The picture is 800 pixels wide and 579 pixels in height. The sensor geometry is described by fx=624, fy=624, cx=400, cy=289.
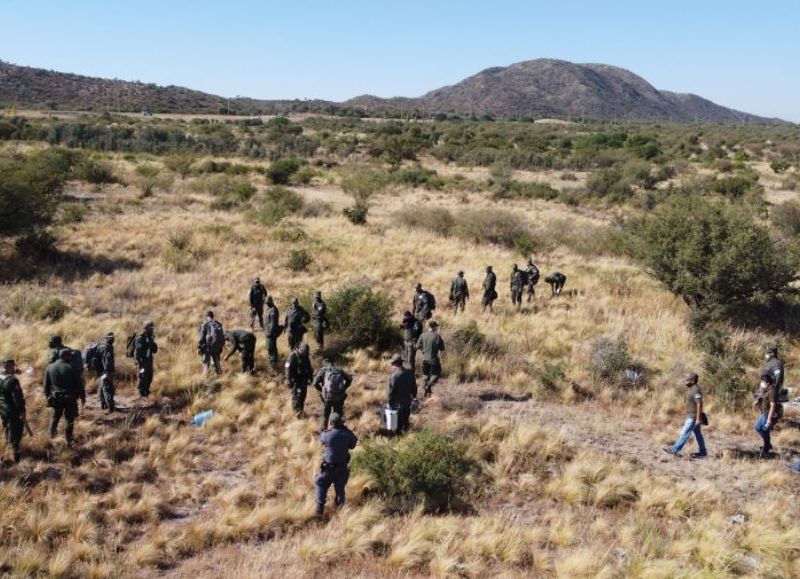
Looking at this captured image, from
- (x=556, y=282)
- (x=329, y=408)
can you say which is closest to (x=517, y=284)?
(x=556, y=282)

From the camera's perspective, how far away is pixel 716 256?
15820 millimetres

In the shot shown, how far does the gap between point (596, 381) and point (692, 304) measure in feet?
20.4

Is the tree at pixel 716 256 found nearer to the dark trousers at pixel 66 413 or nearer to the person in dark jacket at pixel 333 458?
the person in dark jacket at pixel 333 458

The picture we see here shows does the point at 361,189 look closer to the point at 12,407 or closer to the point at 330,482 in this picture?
the point at 12,407

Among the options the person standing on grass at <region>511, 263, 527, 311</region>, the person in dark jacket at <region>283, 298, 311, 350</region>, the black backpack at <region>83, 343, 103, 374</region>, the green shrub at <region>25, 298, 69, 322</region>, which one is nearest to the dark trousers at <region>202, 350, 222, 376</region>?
the person in dark jacket at <region>283, 298, 311, 350</region>

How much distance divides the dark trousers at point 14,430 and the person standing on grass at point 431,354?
21.1ft

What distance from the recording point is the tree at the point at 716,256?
15.7 metres

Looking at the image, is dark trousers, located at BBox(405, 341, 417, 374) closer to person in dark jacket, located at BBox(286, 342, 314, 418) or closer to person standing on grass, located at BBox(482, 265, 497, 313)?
person in dark jacket, located at BBox(286, 342, 314, 418)

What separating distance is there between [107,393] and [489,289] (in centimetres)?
982

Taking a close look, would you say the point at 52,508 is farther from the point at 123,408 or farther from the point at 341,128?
the point at 341,128

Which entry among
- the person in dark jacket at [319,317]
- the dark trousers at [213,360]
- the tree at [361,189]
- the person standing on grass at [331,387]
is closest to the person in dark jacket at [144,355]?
the dark trousers at [213,360]

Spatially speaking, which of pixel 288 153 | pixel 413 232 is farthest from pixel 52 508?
pixel 288 153

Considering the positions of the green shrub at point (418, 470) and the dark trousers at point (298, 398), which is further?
the dark trousers at point (298, 398)

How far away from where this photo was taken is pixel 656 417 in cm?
1154
